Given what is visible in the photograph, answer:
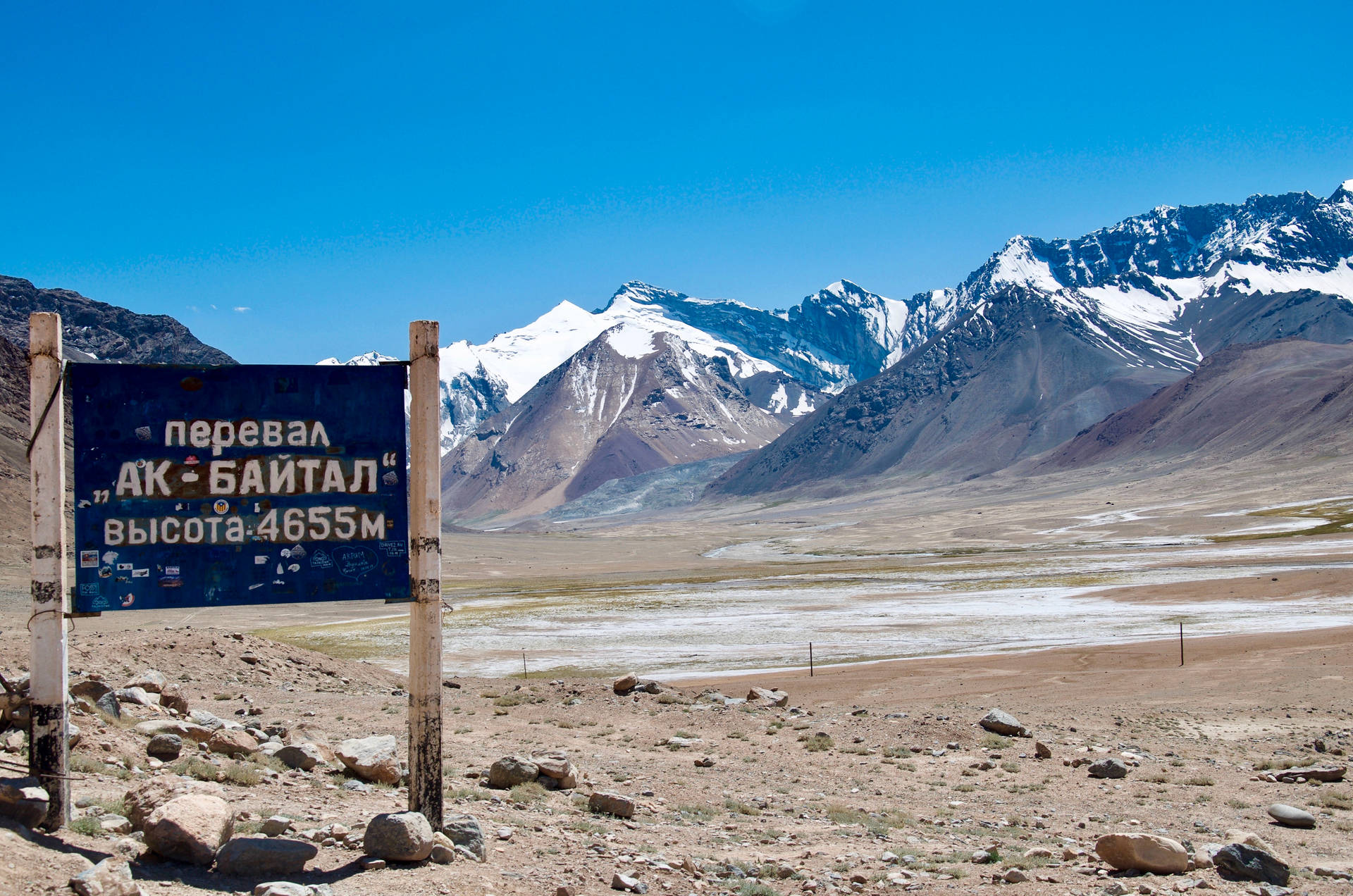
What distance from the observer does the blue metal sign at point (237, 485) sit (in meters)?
8.91

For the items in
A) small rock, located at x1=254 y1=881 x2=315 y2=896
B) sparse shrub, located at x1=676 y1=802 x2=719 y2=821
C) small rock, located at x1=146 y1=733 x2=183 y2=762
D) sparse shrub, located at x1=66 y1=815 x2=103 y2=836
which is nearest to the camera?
small rock, located at x1=254 y1=881 x2=315 y2=896

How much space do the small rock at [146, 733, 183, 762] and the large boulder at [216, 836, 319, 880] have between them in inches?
155

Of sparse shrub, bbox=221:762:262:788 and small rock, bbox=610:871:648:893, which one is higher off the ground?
sparse shrub, bbox=221:762:262:788

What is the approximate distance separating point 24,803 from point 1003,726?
54.1ft

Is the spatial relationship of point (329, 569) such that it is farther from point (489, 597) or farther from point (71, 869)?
point (489, 597)

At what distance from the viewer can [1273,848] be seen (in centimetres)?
1198

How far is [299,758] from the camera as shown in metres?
12.2

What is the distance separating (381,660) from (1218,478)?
157 m

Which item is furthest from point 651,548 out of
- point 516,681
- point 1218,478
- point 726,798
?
point 726,798

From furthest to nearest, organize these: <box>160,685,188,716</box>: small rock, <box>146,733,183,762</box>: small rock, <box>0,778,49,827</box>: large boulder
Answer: <box>160,685,188,716</box>: small rock
<box>146,733,183,762</box>: small rock
<box>0,778,49,827</box>: large boulder

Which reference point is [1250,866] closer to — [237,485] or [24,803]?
[237,485]

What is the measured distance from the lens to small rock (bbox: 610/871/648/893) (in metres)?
8.88

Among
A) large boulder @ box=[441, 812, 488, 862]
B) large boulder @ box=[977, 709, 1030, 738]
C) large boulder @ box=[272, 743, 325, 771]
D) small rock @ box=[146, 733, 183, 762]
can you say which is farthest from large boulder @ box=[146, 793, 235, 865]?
large boulder @ box=[977, 709, 1030, 738]

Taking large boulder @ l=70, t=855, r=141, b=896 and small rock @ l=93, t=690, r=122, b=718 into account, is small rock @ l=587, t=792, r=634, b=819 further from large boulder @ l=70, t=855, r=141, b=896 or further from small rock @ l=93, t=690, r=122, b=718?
small rock @ l=93, t=690, r=122, b=718
